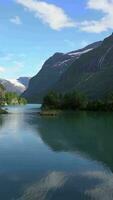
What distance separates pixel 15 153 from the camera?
182 ft

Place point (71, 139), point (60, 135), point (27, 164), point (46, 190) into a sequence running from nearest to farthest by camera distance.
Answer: point (46, 190) < point (27, 164) < point (71, 139) < point (60, 135)

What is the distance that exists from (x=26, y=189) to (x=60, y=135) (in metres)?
49.1

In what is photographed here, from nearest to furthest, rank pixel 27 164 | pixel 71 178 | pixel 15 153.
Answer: pixel 71 178
pixel 27 164
pixel 15 153

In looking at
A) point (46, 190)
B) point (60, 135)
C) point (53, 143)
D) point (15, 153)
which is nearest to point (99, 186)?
point (46, 190)

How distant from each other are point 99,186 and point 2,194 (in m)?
9.36

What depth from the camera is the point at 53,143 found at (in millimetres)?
69562

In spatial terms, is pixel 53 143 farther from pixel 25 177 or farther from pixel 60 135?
pixel 25 177

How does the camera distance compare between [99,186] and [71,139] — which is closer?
[99,186]

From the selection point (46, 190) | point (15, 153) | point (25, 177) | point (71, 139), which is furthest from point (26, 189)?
point (71, 139)

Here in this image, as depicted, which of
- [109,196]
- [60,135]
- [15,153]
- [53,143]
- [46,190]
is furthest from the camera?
[60,135]

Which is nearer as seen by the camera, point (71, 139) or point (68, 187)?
point (68, 187)

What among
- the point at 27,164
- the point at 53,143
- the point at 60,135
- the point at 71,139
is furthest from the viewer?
the point at 60,135

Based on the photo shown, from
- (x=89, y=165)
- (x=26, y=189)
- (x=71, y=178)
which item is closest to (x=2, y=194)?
(x=26, y=189)

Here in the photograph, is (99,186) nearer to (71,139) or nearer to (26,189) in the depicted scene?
(26,189)
